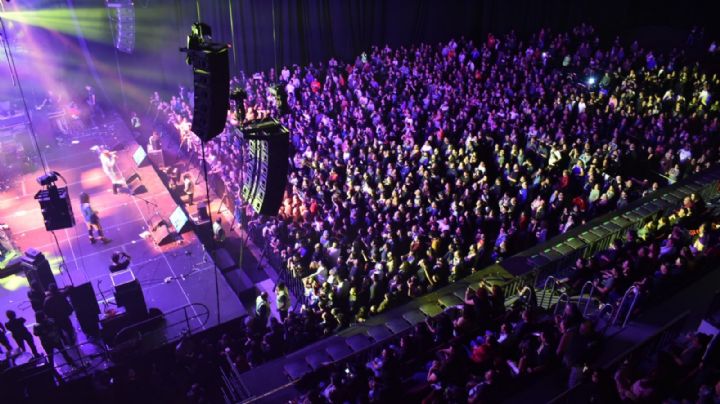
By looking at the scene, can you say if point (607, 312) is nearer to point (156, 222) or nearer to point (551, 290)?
point (551, 290)

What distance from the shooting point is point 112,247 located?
423 inches

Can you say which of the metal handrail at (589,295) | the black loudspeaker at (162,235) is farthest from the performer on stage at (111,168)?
the metal handrail at (589,295)

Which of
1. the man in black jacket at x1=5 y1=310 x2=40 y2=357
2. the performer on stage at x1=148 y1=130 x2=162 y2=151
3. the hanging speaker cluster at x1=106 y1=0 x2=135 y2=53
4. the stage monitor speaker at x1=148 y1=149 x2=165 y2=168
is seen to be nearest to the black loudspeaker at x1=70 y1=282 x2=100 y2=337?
the man in black jacket at x1=5 y1=310 x2=40 y2=357

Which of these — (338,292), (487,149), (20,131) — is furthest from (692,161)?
(20,131)

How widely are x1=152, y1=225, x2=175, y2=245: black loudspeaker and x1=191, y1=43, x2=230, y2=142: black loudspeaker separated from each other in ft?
18.3

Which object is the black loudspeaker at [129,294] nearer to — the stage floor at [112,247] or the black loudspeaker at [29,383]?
the stage floor at [112,247]

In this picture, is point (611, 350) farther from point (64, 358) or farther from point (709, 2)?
point (709, 2)

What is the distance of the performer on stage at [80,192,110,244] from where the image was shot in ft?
34.3

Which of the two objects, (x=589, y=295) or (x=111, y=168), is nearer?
(x=589, y=295)

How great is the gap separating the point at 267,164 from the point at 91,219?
572 centimetres

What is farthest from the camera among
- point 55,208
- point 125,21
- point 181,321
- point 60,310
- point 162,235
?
point 125,21

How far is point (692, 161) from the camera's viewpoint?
32.2 ft

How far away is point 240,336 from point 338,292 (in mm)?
1867

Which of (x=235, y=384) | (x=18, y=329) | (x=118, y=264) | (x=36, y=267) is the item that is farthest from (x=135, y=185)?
(x=235, y=384)
